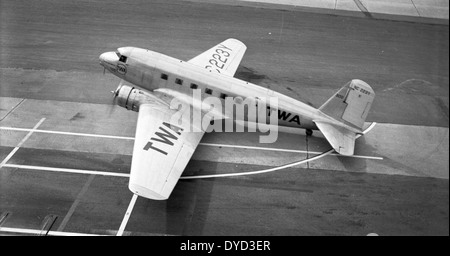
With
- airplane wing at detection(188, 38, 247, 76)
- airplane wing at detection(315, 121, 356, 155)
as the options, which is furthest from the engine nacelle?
airplane wing at detection(315, 121, 356, 155)

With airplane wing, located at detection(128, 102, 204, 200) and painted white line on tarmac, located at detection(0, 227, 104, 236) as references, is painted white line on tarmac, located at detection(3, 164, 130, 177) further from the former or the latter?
painted white line on tarmac, located at detection(0, 227, 104, 236)

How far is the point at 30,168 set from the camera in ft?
73.6

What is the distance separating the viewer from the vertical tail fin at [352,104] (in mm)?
24328

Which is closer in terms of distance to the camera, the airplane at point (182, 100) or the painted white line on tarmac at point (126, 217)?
the painted white line on tarmac at point (126, 217)

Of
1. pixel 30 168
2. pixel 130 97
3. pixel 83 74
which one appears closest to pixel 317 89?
pixel 130 97

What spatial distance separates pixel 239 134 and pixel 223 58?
24.4 ft

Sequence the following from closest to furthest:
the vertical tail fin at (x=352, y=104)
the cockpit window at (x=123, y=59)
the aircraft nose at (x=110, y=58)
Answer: the vertical tail fin at (x=352, y=104), the cockpit window at (x=123, y=59), the aircraft nose at (x=110, y=58)

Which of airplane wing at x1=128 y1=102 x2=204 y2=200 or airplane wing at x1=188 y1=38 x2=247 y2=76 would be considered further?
airplane wing at x1=188 y1=38 x2=247 y2=76

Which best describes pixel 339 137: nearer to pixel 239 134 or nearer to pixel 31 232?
pixel 239 134

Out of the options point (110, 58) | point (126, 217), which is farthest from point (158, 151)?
point (110, 58)

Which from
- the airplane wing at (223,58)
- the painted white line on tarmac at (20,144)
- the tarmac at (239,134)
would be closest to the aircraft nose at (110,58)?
the tarmac at (239,134)

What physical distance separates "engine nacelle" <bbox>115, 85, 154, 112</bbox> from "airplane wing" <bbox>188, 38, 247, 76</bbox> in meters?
6.10

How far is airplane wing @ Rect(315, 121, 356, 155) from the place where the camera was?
23406 mm

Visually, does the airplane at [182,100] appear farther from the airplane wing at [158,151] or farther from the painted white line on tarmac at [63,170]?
the painted white line on tarmac at [63,170]
